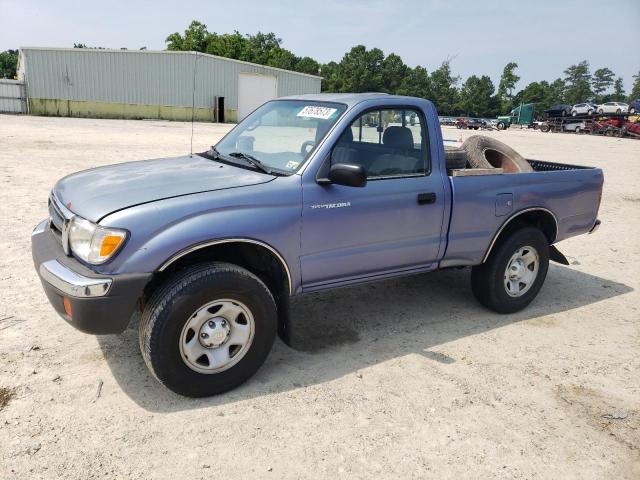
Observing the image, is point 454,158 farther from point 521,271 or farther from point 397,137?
point 521,271

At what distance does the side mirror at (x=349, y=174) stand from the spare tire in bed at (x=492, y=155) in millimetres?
2112

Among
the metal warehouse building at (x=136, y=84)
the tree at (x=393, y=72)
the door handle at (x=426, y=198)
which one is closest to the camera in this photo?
the door handle at (x=426, y=198)

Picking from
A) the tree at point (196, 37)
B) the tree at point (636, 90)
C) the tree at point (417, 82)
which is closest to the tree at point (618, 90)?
the tree at point (636, 90)

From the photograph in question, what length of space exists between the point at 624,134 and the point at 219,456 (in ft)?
152

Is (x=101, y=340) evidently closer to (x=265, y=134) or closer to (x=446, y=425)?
(x=265, y=134)

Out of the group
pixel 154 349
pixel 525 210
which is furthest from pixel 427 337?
pixel 154 349

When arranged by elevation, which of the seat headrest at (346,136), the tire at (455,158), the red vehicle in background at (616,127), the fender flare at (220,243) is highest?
the red vehicle in background at (616,127)

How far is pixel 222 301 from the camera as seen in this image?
3.11m

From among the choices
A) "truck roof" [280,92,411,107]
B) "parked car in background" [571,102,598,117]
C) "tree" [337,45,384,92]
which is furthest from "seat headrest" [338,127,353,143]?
"tree" [337,45,384,92]

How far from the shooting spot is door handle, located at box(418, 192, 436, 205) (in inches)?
154

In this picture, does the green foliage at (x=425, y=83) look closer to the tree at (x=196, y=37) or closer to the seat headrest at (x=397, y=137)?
the tree at (x=196, y=37)

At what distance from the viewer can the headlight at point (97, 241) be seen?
280cm

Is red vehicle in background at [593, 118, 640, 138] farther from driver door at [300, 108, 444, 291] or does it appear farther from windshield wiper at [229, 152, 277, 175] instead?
windshield wiper at [229, 152, 277, 175]

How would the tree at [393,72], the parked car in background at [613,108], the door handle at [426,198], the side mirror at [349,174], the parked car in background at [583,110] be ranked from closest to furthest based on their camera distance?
the side mirror at [349,174] < the door handle at [426,198] < the parked car in background at [583,110] < the parked car in background at [613,108] < the tree at [393,72]
